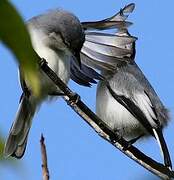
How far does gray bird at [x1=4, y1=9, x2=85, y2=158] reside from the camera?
126 inches

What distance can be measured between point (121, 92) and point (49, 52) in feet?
5.02

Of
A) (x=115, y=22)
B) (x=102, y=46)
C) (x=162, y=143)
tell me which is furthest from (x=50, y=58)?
(x=162, y=143)

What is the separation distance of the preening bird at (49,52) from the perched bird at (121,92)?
420mm

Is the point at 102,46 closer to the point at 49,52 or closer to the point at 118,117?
the point at 118,117

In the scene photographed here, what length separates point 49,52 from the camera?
3.23 m

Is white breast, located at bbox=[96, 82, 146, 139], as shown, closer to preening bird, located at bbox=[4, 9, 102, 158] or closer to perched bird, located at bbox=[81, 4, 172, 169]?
perched bird, located at bbox=[81, 4, 172, 169]

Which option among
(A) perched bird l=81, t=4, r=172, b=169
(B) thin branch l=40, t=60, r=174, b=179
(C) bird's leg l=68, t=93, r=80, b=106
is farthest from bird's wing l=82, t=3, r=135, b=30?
(C) bird's leg l=68, t=93, r=80, b=106

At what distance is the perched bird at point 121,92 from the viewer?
13.8ft

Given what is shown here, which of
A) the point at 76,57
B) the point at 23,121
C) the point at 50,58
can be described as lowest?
the point at 23,121

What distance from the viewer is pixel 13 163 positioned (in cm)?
51

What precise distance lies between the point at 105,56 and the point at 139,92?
0.51 metres

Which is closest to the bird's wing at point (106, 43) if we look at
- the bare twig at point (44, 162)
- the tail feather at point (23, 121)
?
the tail feather at point (23, 121)

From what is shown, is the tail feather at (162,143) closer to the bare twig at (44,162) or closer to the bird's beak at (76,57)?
the bird's beak at (76,57)

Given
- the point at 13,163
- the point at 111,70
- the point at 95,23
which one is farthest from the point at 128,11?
the point at 13,163
